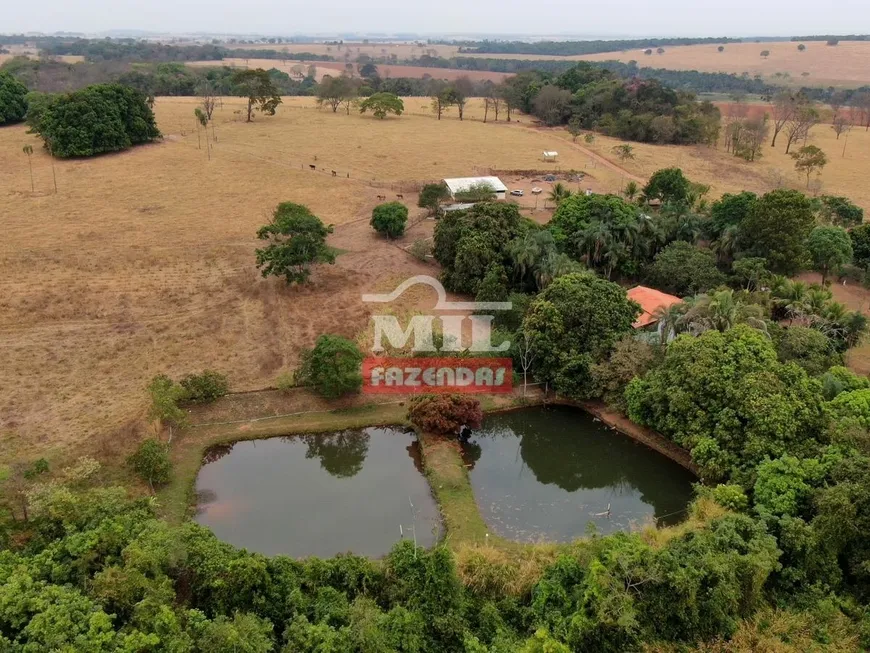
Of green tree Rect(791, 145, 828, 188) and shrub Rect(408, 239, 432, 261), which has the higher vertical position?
green tree Rect(791, 145, 828, 188)

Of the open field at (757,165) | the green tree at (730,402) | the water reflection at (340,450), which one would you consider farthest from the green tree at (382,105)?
the green tree at (730,402)

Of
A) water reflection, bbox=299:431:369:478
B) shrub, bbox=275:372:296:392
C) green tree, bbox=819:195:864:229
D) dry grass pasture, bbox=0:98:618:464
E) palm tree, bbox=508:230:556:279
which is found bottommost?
water reflection, bbox=299:431:369:478

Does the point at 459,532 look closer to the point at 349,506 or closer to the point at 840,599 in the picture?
the point at 349,506

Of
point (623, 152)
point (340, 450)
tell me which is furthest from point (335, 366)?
point (623, 152)

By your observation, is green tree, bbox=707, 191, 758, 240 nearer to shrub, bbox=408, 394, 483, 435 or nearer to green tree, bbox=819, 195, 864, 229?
green tree, bbox=819, 195, 864, 229

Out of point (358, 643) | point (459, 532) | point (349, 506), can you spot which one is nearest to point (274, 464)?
→ point (349, 506)

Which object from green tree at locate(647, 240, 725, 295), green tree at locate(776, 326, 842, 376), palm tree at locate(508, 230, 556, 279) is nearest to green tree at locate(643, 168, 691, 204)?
green tree at locate(647, 240, 725, 295)

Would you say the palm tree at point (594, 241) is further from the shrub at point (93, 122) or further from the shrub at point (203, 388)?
the shrub at point (93, 122)
